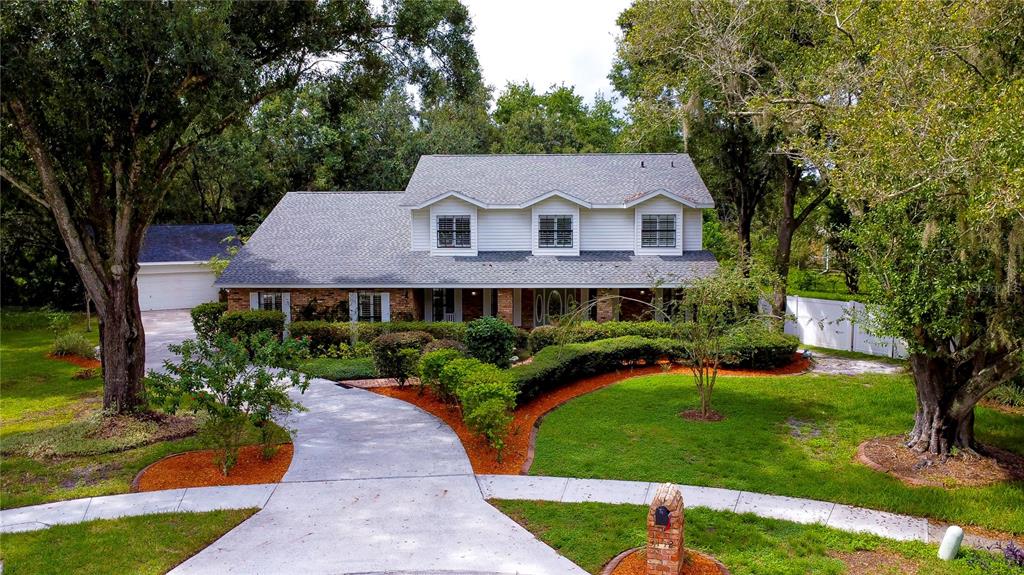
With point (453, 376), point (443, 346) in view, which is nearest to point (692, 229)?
point (443, 346)

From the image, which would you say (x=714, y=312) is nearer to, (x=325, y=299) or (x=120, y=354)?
(x=120, y=354)

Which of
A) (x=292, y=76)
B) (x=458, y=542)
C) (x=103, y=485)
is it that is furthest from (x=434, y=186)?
(x=458, y=542)

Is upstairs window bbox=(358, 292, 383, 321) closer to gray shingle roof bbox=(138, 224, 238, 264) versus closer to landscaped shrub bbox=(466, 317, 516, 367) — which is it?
landscaped shrub bbox=(466, 317, 516, 367)

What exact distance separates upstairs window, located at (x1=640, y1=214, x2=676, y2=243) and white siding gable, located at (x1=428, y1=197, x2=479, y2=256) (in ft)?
19.4

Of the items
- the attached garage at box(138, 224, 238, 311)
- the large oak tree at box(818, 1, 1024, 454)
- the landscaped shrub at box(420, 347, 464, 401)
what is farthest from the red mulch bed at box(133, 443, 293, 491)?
the attached garage at box(138, 224, 238, 311)

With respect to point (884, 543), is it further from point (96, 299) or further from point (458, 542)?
point (96, 299)

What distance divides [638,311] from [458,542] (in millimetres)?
15320

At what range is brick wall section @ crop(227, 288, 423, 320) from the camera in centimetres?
2077

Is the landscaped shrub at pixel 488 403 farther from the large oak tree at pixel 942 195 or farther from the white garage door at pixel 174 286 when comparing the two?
the white garage door at pixel 174 286

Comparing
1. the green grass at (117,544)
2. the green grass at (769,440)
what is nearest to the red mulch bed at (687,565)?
the green grass at (769,440)

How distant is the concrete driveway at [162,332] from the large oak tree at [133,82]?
6184 millimetres

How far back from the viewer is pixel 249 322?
1883cm

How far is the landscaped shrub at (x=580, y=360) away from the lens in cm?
1334

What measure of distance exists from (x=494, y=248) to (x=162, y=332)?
41.9 feet
